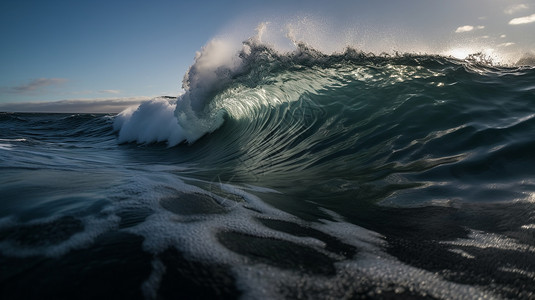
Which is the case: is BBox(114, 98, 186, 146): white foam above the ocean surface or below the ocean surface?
above

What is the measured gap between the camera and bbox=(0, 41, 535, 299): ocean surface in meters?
1.30

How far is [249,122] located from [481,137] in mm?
5136

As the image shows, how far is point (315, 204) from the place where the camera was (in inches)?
111

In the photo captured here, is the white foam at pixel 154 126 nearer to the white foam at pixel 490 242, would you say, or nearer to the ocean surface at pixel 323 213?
the ocean surface at pixel 323 213

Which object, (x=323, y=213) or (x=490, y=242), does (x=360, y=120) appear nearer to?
(x=323, y=213)

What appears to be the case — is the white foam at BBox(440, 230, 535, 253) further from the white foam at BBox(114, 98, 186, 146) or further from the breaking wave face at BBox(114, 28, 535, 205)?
the white foam at BBox(114, 98, 186, 146)

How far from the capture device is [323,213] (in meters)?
2.53

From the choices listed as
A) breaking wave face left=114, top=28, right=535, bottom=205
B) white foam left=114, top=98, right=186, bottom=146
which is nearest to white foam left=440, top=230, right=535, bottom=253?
breaking wave face left=114, top=28, right=535, bottom=205

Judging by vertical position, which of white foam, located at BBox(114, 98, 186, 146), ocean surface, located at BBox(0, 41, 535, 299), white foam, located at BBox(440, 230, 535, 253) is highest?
white foam, located at BBox(114, 98, 186, 146)

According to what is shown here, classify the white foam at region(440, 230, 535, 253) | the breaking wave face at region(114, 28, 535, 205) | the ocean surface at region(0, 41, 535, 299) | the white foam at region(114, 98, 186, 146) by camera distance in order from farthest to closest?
the white foam at region(114, 98, 186, 146)
the breaking wave face at region(114, 28, 535, 205)
the white foam at region(440, 230, 535, 253)
the ocean surface at region(0, 41, 535, 299)

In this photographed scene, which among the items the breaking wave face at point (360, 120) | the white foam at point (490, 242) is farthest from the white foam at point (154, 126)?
the white foam at point (490, 242)

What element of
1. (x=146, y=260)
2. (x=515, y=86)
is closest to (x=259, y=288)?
(x=146, y=260)

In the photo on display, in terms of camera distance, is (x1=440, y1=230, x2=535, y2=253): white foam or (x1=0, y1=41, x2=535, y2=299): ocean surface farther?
(x1=440, y1=230, x2=535, y2=253): white foam

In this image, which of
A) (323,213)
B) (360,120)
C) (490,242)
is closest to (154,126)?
(360,120)
